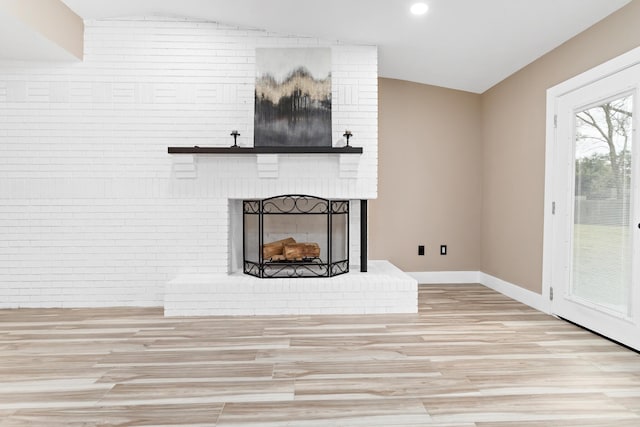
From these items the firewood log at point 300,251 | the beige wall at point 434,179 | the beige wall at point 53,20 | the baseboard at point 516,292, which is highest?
the beige wall at point 53,20

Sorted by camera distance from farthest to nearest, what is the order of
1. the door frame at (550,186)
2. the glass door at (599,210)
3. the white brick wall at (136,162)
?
Result: 1. the white brick wall at (136,162)
2. the door frame at (550,186)
3. the glass door at (599,210)

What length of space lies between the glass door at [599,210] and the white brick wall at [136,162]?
64.0 inches

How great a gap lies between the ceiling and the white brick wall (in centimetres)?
18

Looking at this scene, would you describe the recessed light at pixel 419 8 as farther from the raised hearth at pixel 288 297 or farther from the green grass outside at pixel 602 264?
the raised hearth at pixel 288 297

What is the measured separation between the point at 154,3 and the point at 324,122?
1741mm

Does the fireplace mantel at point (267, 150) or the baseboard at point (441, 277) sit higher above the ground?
the fireplace mantel at point (267, 150)

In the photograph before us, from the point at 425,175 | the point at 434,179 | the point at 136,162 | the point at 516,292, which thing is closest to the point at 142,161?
the point at 136,162

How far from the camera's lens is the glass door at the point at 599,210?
2723mm

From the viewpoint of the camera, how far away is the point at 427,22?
11.1 ft

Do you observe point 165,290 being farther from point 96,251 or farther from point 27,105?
point 27,105

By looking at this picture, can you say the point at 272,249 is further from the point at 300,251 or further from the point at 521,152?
the point at 521,152

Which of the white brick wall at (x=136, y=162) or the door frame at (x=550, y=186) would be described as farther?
the white brick wall at (x=136, y=162)

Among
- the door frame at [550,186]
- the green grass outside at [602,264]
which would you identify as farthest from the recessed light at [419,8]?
the green grass outside at [602,264]

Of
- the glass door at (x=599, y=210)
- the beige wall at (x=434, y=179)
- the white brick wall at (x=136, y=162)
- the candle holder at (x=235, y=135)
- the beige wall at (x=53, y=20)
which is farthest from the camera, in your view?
the beige wall at (x=434, y=179)
